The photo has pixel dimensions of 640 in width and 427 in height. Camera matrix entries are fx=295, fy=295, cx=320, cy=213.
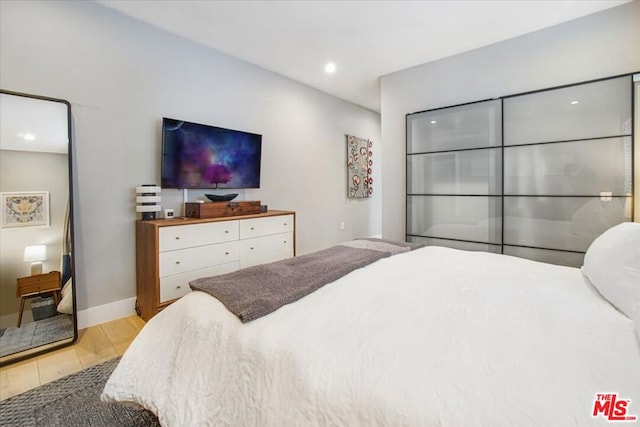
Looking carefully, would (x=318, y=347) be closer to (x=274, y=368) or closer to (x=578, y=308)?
(x=274, y=368)

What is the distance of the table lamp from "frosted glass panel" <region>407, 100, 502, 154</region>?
3584mm

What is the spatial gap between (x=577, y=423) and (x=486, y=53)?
11.4 ft

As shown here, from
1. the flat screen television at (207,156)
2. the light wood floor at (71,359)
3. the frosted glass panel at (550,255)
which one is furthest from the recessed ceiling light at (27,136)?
the frosted glass panel at (550,255)

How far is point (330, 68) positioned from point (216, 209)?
2208mm

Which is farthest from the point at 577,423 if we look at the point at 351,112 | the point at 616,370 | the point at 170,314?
the point at 351,112

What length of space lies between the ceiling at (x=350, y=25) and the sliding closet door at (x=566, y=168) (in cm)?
69

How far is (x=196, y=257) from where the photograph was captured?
260cm

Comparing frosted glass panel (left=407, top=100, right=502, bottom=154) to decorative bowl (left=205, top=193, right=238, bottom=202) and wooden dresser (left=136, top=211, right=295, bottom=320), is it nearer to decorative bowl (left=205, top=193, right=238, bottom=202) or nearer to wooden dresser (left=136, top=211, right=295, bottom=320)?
wooden dresser (left=136, top=211, right=295, bottom=320)

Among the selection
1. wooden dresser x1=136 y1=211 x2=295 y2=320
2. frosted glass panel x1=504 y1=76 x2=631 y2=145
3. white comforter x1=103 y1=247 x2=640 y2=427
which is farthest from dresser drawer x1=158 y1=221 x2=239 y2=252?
frosted glass panel x1=504 y1=76 x2=631 y2=145

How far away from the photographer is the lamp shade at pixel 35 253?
2.04 metres

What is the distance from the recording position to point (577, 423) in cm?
59

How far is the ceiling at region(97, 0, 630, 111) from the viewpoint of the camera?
241 centimetres

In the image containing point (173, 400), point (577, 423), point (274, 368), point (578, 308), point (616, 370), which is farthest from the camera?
point (578, 308)

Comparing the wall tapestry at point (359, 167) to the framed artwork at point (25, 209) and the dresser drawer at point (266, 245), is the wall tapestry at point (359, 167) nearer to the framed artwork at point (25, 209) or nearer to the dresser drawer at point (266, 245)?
the dresser drawer at point (266, 245)
